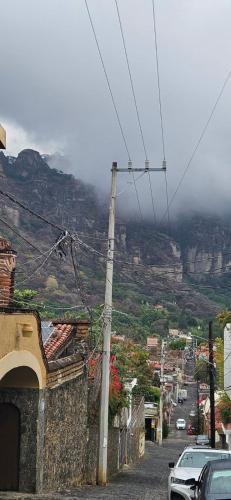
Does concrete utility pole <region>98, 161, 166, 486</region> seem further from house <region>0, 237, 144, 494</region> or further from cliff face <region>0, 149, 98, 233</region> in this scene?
cliff face <region>0, 149, 98, 233</region>

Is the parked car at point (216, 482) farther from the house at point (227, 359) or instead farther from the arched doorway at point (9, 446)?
the house at point (227, 359)

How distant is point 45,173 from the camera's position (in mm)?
142375

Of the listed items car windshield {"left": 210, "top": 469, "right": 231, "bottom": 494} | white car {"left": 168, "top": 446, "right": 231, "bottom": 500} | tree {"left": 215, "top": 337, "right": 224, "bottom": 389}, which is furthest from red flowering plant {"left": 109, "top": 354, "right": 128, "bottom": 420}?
car windshield {"left": 210, "top": 469, "right": 231, "bottom": 494}

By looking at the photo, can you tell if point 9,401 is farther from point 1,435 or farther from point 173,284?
point 173,284

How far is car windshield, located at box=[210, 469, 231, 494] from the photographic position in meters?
10.4

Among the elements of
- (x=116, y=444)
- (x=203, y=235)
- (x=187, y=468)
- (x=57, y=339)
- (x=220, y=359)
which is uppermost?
(x=203, y=235)

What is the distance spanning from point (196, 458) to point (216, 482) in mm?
7173

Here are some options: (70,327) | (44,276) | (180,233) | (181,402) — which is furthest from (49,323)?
(180,233)

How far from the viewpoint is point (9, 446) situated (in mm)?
17078

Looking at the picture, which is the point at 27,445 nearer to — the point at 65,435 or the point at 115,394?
the point at 65,435

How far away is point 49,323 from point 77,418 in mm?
4457

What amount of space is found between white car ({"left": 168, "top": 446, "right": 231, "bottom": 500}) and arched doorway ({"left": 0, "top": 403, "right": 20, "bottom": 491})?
11.8 feet

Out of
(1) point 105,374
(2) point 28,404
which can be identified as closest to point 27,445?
(2) point 28,404

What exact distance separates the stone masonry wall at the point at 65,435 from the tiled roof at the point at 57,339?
1.08 m
